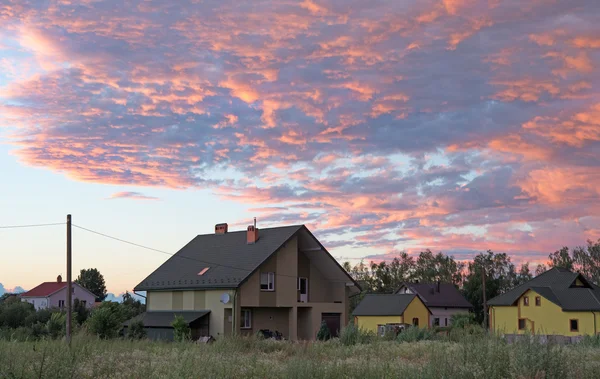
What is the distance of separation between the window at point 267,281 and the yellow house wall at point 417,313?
31.6 m

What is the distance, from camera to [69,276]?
34.2 m

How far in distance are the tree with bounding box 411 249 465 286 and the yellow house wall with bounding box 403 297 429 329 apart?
160 ft

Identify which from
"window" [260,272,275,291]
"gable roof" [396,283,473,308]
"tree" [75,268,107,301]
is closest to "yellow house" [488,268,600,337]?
"gable roof" [396,283,473,308]

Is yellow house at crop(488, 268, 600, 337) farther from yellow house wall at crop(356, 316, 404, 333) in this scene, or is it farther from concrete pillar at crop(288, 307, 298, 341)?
concrete pillar at crop(288, 307, 298, 341)

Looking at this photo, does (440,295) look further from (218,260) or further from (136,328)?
(136,328)

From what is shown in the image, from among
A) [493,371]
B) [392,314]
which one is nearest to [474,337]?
[493,371]

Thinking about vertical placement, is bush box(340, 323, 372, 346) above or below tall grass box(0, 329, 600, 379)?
below

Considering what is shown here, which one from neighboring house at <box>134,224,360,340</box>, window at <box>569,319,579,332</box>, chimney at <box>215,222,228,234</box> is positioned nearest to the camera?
neighboring house at <box>134,224,360,340</box>

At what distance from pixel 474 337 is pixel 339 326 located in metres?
31.6

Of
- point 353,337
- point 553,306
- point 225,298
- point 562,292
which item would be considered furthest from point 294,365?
point 562,292

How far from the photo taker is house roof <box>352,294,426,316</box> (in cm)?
7162

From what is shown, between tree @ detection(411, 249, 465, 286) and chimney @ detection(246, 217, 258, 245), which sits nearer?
chimney @ detection(246, 217, 258, 245)

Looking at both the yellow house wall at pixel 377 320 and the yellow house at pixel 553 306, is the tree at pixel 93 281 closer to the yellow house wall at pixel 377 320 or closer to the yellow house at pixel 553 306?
the yellow house wall at pixel 377 320

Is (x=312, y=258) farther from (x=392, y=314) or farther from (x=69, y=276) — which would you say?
(x=392, y=314)
